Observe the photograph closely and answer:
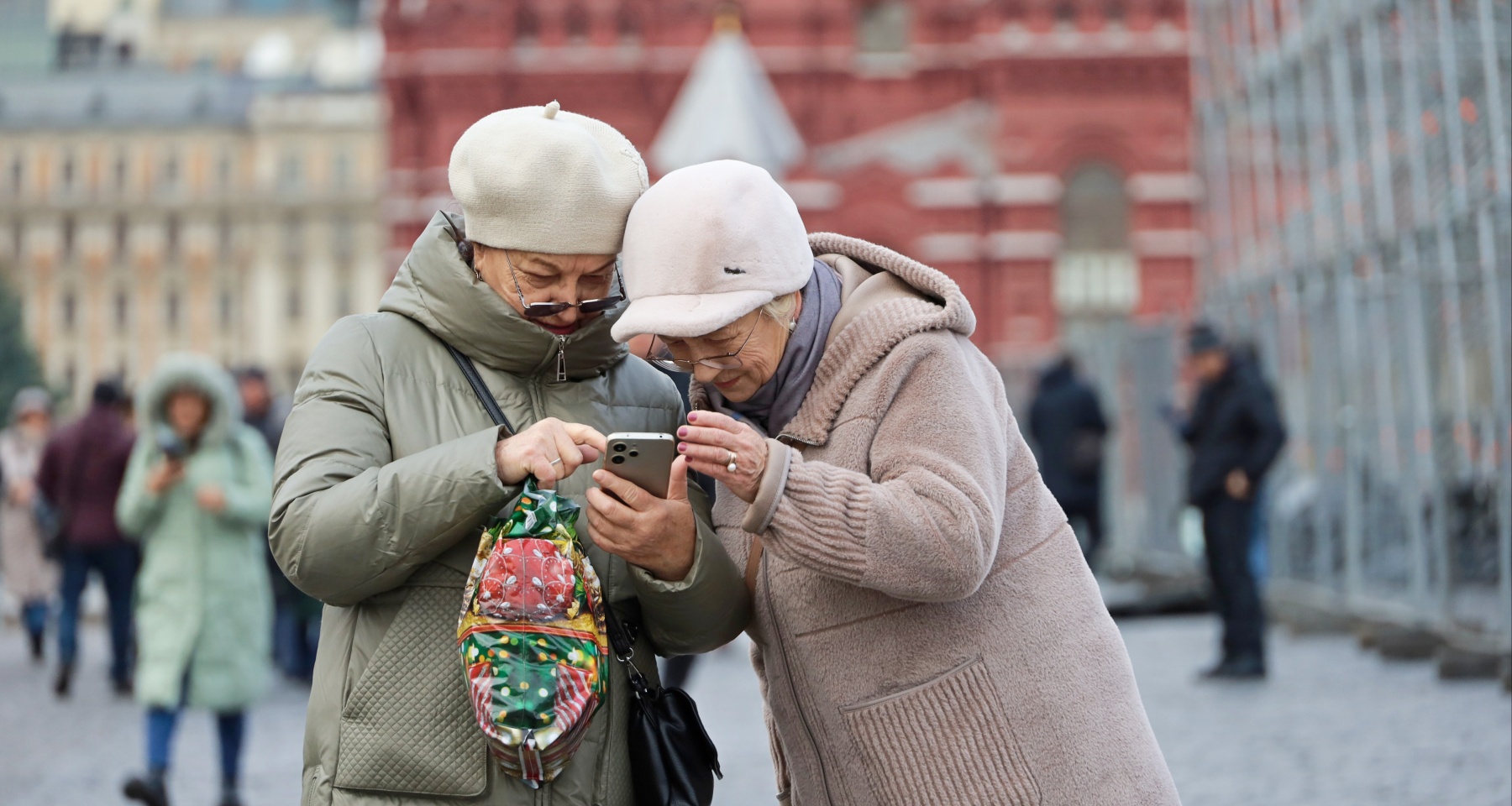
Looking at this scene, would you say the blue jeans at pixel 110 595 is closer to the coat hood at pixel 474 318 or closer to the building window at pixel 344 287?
the coat hood at pixel 474 318

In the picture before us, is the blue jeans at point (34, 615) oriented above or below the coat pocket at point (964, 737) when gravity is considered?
below

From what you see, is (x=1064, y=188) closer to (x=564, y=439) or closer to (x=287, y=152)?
(x=564, y=439)

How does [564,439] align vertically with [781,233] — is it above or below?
below

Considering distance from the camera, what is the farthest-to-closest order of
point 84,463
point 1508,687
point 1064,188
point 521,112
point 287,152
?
point 287,152 < point 1064,188 < point 84,463 < point 1508,687 < point 521,112

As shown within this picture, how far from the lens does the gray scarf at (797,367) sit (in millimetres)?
2814

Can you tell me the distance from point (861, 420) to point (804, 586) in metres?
0.27

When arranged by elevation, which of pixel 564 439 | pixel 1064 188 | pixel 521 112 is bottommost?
pixel 564 439

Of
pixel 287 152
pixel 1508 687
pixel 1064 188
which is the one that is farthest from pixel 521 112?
pixel 287 152

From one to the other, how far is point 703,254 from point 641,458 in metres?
0.30

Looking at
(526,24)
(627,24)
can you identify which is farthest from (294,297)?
(627,24)

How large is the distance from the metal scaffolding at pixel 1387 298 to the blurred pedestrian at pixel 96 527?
752 cm

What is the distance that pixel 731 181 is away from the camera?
8.87 feet

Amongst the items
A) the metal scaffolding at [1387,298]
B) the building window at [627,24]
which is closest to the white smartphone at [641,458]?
the metal scaffolding at [1387,298]

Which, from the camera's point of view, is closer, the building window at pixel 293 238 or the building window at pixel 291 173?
the building window at pixel 291 173
